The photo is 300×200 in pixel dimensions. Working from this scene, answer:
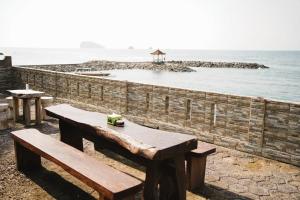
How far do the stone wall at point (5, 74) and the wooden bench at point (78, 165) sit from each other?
414 inches

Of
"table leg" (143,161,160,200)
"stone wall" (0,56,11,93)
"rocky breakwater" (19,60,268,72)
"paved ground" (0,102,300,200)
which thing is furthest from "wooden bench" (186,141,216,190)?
"rocky breakwater" (19,60,268,72)

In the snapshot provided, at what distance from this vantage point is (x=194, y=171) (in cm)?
519

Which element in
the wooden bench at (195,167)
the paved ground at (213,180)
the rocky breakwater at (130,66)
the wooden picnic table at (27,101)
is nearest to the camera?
the paved ground at (213,180)

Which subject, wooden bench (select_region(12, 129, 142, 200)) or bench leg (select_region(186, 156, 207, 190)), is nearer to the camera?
wooden bench (select_region(12, 129, 142, 200))

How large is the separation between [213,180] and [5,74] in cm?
1307

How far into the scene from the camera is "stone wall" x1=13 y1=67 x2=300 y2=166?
6.47 meters

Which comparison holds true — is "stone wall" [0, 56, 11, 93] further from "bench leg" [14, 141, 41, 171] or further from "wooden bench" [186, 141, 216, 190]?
"wooden bench" [186, 141, 216, 190]

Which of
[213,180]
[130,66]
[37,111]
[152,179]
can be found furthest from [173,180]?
[130,66]

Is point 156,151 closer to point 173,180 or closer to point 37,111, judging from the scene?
point 173,180

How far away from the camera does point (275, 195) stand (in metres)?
5.08

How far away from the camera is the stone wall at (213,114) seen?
6.47 metres

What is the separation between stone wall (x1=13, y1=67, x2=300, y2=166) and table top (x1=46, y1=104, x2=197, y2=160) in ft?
9.71

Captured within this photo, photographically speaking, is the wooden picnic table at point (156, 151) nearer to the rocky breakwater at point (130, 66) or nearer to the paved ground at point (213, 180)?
the paved ground at point (213, 180)

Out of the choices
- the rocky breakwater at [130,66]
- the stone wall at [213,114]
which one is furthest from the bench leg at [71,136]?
the rocky breakwater at [130,66]
